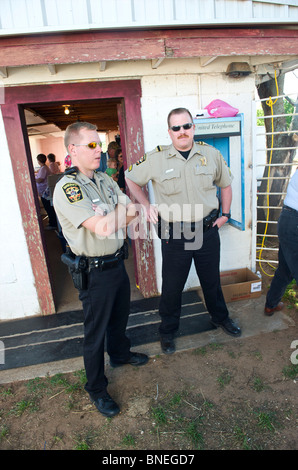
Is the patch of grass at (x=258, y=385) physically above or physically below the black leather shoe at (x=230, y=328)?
below

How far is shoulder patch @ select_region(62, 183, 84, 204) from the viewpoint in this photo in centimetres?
200

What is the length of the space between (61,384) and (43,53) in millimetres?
2921

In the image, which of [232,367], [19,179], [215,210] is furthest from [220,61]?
[232,367]

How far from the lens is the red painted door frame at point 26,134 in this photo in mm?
3291

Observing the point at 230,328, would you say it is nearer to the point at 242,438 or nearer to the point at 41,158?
the point at 242,438

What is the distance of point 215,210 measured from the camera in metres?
2.82

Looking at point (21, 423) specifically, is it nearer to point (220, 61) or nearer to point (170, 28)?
point (170, 28)

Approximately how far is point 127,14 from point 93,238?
2.23 m

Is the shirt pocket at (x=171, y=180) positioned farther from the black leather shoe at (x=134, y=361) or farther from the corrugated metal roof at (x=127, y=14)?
the black leather shoe at (x=134, y=361)

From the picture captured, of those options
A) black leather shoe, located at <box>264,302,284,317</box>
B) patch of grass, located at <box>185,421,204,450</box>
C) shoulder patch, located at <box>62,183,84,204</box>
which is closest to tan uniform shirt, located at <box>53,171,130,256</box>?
shoulder patch, located at <box>62,183,84,204</box>

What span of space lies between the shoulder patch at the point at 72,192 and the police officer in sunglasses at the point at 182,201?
73 cm

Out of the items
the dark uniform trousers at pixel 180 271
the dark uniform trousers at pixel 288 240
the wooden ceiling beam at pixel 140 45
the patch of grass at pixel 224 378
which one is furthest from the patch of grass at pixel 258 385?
the wooden ceiling beam at pixel 140 45

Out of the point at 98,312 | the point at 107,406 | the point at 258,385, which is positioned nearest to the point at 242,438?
the point at 258,385

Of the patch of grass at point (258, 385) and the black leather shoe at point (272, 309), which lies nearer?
the patch of grass at point (258, 385)
